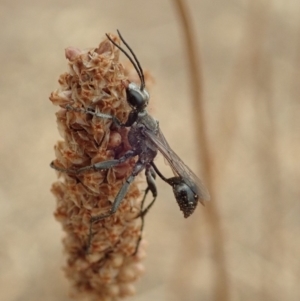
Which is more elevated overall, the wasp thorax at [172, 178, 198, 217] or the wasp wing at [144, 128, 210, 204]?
the wasp wing at [144, 128, 210, 204]

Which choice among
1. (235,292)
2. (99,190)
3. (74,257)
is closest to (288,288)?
(235,292)

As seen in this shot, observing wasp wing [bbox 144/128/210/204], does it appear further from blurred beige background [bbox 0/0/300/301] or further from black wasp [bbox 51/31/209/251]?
blurred beige background [bbox 0/0/300/301]

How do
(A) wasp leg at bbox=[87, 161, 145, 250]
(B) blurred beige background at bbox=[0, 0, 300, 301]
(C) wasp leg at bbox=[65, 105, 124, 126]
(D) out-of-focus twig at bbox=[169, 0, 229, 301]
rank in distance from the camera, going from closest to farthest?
(C) wasp leg at bbox=[65, 105, 124, 126]
(A) wasp leg at bbox=[87, 161, 145, 250]
(D) out-of-focus twig at bbox=[169, 0, 229, 301]
(B) blurred beige background at bbox=[0, 0, 300, 301]

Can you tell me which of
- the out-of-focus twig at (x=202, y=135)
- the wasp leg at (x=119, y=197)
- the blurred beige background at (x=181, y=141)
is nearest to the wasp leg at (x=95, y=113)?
the wasp leg at (x=119, y=197)

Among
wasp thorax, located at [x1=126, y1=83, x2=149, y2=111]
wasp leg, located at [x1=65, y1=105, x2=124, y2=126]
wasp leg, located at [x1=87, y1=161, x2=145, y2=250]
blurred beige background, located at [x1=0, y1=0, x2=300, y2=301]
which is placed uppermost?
blurred beige background, located at [x1=0, y1=0, x2=300, y2=301]

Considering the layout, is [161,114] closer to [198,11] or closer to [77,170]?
[198,11]

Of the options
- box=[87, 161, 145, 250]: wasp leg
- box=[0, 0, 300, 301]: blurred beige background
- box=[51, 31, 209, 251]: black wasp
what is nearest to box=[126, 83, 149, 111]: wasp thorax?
box=[51, 31, 209, 251]: black wasp

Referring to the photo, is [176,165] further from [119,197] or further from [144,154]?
[119,197]

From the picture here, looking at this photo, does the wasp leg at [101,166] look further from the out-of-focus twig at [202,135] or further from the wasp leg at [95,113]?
the out-of-focus twig at [202,135]

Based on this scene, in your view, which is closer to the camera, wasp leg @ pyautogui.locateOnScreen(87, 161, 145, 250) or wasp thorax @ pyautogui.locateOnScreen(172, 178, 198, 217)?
wasp leg @ pyautogui.locateOnScreen(87, 161, 145, 250)

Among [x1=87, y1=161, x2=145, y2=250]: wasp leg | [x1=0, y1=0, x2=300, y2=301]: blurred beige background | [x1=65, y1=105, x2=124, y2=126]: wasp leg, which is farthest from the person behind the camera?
[x1=0, y1=0, x2=300, y2=301]: blurred beige background
